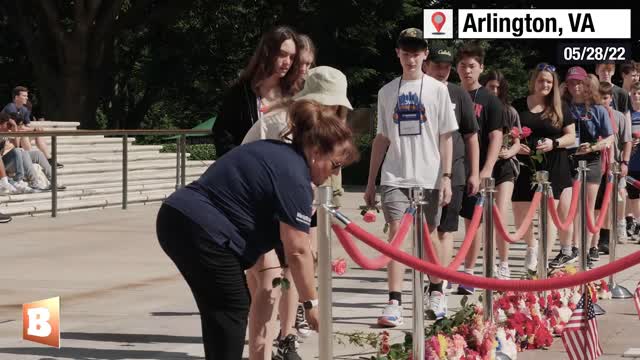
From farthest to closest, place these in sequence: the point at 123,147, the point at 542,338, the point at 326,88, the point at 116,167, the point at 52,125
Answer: the point at 52,125 → the point at 116,167 → the point at 123,147 → the point at 542,338 → the point at 326,88

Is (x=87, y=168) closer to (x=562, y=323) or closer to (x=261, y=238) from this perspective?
(x=562, y=323)

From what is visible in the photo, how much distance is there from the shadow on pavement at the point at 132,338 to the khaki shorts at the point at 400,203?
1541 mm

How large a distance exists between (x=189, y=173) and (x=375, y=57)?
17.8m

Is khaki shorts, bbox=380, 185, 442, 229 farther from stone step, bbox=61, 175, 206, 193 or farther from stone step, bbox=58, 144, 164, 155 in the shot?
stone step, bbox=58, 144, 164, 155

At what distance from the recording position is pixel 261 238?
5191mm

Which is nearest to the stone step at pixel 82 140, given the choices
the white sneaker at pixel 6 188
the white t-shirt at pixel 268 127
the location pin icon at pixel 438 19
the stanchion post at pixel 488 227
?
the white sneaker at pixel 6 188

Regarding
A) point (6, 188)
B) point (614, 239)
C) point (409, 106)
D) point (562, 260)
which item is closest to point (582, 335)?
point (409, 106)

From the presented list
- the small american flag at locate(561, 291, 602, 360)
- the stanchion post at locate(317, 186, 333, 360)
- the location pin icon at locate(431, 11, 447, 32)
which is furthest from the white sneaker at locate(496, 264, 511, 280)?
the location pin icon at locate(431, 11, 447, 32)

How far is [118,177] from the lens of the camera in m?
20.6

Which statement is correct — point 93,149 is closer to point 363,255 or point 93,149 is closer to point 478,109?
point 478,109

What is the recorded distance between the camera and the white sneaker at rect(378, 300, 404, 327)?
8.68m

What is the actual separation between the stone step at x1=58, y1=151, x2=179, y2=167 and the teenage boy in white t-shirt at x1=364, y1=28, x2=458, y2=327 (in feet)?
37.9

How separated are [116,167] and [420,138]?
1250cm

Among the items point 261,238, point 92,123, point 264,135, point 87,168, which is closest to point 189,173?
point 87,168
